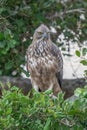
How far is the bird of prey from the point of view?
6256mm

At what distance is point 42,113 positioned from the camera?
318 cm

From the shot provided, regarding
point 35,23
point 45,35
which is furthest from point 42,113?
point 35,23

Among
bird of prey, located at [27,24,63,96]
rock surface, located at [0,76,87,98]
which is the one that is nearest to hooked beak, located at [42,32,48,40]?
bird of prey, located at [27,24,63,96]

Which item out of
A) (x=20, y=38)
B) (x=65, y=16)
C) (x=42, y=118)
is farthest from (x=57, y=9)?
(x=42, y=118)

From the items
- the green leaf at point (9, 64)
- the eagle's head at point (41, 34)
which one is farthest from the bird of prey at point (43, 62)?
the green leaf at point (9, 64)

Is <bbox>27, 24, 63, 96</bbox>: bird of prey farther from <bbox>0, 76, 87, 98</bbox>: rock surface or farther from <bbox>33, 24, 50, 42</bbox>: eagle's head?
<bbox>0, 76, 87, 98</bbox>: rock surface

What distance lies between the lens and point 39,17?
6.35 m

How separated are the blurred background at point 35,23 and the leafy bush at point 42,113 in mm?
2540

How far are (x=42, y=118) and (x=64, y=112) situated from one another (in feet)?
0.43

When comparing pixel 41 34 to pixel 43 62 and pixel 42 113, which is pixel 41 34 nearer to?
A: pixel 43 62

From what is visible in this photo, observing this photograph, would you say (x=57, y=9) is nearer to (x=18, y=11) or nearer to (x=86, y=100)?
(x=18, y=11)

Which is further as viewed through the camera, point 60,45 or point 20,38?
point 60,45

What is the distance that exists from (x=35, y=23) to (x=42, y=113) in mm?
3408

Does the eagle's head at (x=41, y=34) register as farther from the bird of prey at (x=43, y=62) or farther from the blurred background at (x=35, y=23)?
the blurred background at (x=35, y=23)
